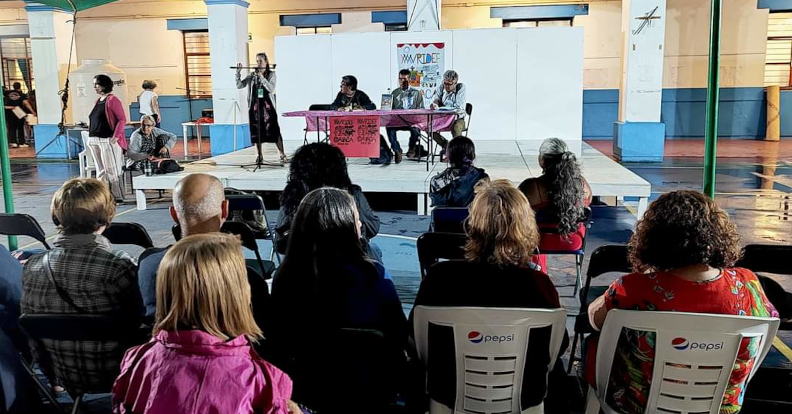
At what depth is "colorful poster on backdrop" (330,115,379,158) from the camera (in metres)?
6.77

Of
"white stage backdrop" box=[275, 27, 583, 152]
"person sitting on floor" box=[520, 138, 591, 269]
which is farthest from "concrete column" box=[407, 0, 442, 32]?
"person sitting on floor" box=[520, 138, 591, 269]

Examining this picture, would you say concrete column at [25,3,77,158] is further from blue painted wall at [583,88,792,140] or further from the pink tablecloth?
blue painted wall at [583,88,792,140]

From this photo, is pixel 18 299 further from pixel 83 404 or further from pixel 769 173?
pixel 769 173

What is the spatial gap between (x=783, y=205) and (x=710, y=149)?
4824 millimetres

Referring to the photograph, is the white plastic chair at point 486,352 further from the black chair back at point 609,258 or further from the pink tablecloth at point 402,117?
the pink tablecloth at point 402,117

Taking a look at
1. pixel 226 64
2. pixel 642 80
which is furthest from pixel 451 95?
pixel 226 64

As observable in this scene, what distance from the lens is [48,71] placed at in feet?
41.0

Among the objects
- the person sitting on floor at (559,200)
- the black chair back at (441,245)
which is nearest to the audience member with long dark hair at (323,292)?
the black chair back at (441,245)

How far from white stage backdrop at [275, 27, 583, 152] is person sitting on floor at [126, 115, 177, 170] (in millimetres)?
3527

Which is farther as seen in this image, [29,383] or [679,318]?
[29,383]

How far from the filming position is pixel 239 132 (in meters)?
12.1

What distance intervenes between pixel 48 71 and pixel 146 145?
6.48 metres

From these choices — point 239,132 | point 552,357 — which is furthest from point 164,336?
point 239,132

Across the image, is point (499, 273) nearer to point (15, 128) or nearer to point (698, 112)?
point (698, 112)
